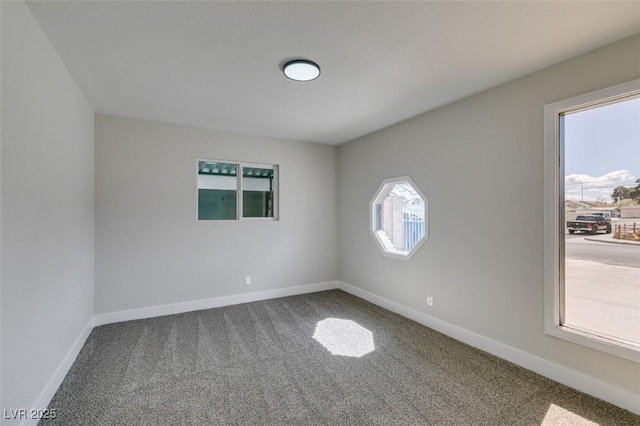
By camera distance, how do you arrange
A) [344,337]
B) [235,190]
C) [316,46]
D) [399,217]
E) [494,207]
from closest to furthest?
1. [316,46]
2. [494,207]
3. [344,337]
4. [399,217]
5. [235,190]

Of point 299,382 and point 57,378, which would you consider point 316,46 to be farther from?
point 57,378

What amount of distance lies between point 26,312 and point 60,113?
1529mm

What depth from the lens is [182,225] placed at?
385 centimetres

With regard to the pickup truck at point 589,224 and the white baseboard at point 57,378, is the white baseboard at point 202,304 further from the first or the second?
the pickup truck at point 589,224

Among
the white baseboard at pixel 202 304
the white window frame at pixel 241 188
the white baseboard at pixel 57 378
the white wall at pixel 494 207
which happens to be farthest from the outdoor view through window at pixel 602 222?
the white baseboard at pixel 57 378

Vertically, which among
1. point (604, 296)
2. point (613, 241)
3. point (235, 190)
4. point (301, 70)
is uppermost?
point (301, 70)

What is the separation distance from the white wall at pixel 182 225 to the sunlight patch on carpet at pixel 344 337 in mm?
1414

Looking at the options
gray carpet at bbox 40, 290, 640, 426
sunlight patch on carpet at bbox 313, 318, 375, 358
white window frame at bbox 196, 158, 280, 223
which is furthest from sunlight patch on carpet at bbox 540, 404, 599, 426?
white window frame at bbox 196, 158, 280, 223

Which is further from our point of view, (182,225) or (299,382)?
(182,225)

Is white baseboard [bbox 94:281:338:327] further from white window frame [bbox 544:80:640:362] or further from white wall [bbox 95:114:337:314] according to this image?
white window frame [bbox 544:80:640:362]

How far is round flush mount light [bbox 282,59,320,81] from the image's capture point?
2.26 meters

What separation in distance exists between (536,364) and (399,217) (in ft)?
7.01

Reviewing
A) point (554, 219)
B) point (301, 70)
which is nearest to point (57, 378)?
point (301, 70)

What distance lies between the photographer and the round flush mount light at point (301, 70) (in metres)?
2.26
